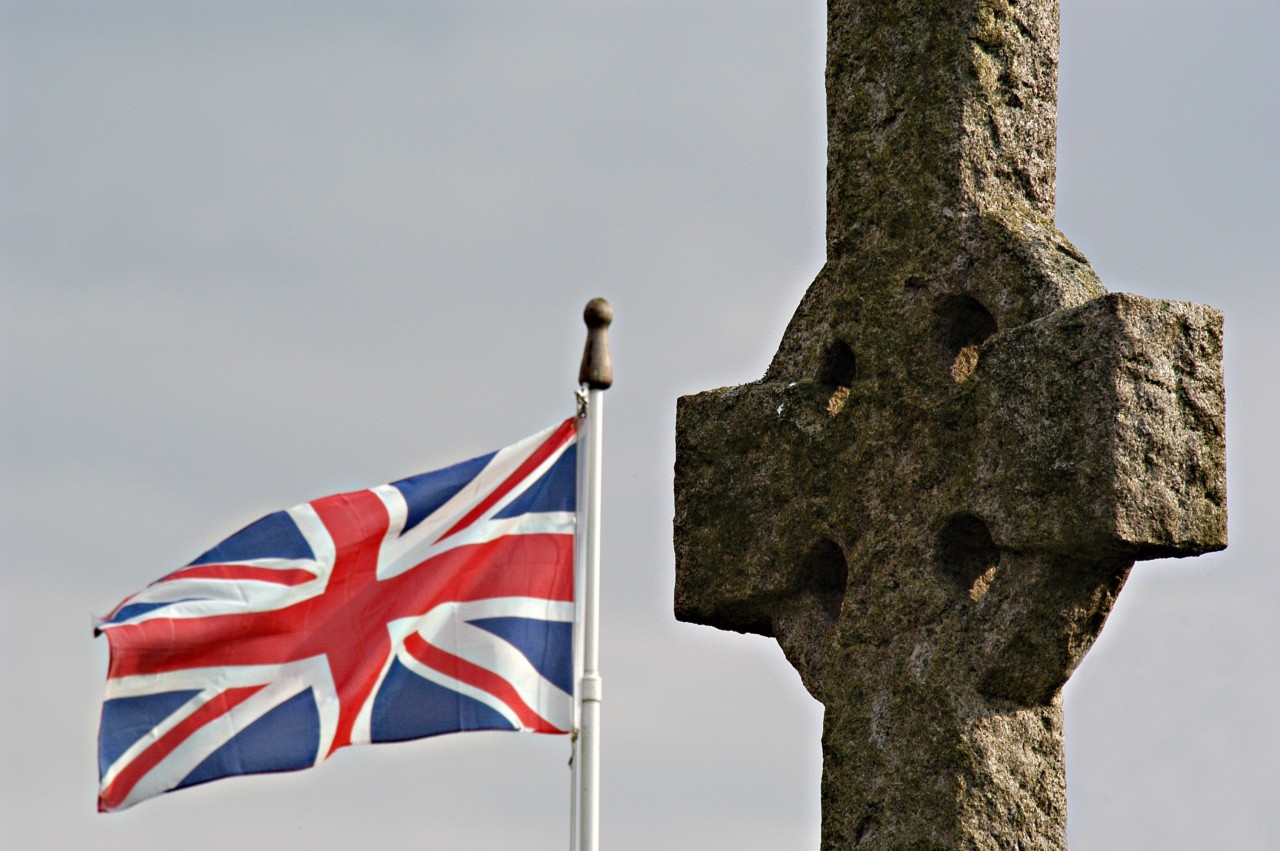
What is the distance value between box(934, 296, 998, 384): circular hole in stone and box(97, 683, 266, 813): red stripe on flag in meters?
2.77

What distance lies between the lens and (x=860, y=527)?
1154cm

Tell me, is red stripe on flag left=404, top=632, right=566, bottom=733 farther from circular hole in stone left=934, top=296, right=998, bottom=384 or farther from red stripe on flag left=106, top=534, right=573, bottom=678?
circular hole in stone left=934, top=296, right=998, bottom=384

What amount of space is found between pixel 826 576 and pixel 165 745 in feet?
8.82

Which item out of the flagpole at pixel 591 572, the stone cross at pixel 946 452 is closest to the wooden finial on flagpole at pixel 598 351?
the flagpole at pixel 591 572

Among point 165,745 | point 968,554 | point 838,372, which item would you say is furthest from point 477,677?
point 838,372

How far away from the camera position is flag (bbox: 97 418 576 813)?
10461mm

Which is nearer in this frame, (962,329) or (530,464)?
(530,464)

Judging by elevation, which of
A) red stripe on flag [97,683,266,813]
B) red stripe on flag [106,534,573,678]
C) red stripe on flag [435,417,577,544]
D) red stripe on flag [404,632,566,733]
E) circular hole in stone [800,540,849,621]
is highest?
red stripe on flag [435,417,577,544]

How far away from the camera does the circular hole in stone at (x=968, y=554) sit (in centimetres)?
1119

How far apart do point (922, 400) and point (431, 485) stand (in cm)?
182

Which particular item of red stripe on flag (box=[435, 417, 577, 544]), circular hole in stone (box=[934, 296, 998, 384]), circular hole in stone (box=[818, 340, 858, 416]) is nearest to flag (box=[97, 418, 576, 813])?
red stripe on flag (box=[435, 417, 577, 544])

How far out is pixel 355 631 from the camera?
1070cm

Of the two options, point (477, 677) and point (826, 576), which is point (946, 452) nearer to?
point (826, 576)

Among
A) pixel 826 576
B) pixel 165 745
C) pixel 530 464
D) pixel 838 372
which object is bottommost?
pixel 165 745
